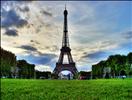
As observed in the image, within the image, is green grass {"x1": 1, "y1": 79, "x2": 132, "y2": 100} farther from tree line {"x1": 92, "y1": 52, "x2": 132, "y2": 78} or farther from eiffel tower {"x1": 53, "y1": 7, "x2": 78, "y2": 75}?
eiffel tower {"x1": 53, "y1": 7, "x2": 78, "y2": 75}

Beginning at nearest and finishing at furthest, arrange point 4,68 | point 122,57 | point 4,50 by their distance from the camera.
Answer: point 4,68
point 4,50
point 122,57

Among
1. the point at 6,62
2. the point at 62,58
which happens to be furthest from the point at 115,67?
the point at 6,62

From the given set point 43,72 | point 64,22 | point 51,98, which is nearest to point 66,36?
point 64,22

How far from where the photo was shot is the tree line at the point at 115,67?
93256 mm

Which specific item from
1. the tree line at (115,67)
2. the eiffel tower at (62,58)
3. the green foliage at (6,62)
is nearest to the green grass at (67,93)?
the green foliage at (6,62)

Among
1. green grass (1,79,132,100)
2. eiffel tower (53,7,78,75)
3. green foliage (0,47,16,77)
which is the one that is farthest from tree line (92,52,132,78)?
green grass (1,79,132,100)

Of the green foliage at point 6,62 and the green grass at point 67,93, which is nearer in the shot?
the green grass at point 67,93

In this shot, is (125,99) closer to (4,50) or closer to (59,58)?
(4,50)

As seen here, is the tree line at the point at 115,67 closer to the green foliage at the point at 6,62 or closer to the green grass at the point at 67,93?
the green foliage at the point at 6,62

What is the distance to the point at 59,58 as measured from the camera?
348 feet

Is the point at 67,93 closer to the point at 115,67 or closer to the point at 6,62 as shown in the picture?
the point at 6,62

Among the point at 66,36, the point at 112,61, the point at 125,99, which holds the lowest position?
the point at 125,99

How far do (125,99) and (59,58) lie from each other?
9719 centimetres

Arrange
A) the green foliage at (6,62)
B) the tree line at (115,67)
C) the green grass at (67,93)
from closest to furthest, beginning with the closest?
1. the green grass at (67,93)
2. the green foliage at (6,62)
3. the tree line at (115,67)
